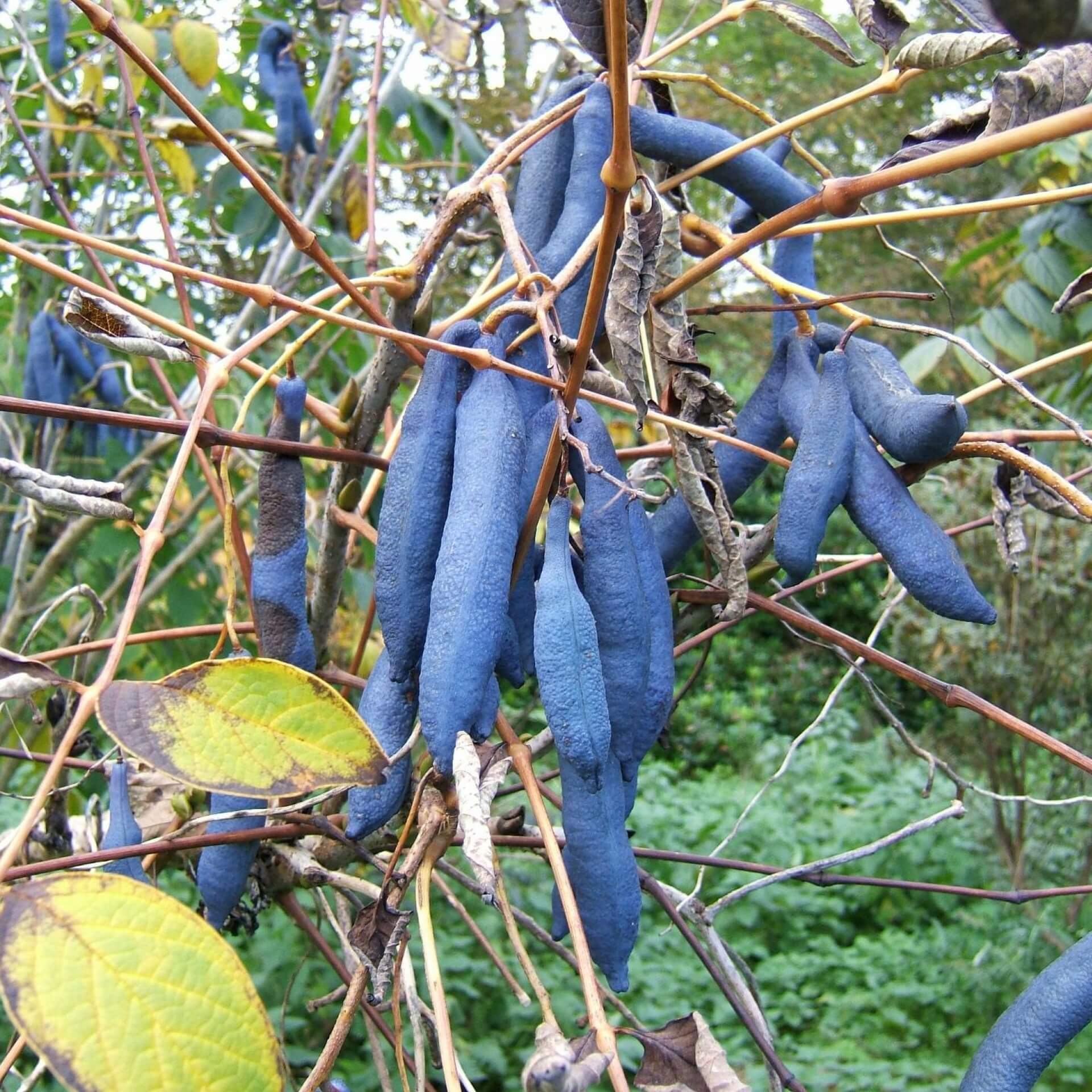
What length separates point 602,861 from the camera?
539 millimetres

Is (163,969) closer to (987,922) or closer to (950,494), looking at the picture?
(987,922)

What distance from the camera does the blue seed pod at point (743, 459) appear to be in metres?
0.70

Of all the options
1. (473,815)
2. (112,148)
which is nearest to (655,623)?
(473,815)

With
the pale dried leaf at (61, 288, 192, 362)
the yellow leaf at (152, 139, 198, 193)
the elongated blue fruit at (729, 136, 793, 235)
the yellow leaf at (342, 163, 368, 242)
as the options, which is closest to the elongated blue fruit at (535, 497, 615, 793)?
the pale dried leaf at (61, 288, 192, 362)

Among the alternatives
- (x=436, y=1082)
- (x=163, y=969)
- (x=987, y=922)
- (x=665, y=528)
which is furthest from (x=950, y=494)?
(x=163, y=969)

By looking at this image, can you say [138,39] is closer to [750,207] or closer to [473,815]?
[750,207]

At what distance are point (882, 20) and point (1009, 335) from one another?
4.48 ft

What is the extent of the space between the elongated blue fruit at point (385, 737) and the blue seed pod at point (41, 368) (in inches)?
41.9

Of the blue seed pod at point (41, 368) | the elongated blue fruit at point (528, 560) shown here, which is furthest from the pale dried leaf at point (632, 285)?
the blue seed pod at point (41, 368)

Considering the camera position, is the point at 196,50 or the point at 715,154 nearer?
the point at 715,154

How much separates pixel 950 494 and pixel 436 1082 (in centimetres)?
295

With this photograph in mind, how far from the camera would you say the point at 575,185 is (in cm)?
66

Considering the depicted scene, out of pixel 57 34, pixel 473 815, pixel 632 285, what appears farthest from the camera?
pixel 57 34

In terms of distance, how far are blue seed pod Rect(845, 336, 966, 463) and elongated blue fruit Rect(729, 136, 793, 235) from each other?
154 mm
